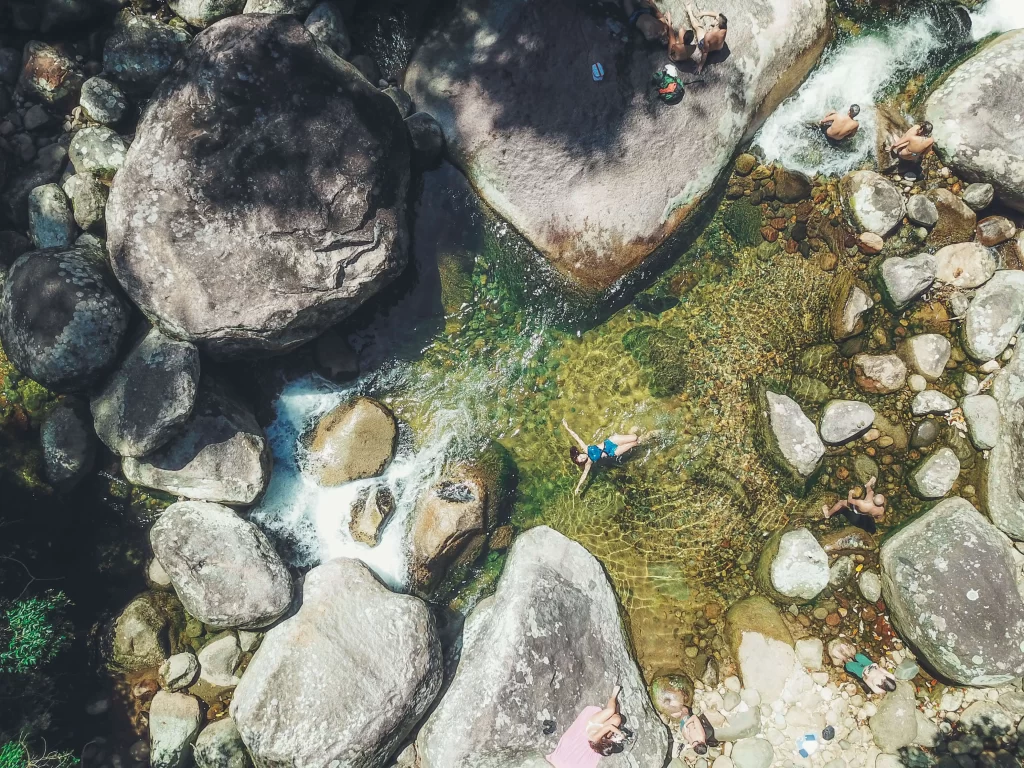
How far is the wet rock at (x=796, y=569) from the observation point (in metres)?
7.76

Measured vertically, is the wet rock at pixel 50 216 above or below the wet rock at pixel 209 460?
above

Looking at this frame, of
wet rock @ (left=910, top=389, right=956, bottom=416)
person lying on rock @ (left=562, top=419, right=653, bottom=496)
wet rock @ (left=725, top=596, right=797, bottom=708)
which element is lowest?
wet rock @ (left=725, top=596, right=797, bottom=708)

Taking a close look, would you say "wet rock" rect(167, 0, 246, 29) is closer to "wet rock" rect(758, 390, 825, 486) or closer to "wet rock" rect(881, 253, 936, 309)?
"wet rock" rect(758, 390, 825, 486)

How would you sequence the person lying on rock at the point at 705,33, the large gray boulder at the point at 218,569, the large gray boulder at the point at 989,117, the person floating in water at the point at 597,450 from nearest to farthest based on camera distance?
the large gray boulder at the point at 218,569 → the person lying on rock at the point at 705,33 → the person floating in water at the point at 597,450 → the large gray boulder at the point at 989,117

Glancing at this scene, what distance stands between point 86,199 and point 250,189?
2.03m

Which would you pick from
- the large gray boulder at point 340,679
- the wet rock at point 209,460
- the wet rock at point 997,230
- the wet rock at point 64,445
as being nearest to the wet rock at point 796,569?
the large gray boulder at point 340,679

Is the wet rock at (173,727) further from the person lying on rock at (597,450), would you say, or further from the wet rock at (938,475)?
the wet rock at (938,475)

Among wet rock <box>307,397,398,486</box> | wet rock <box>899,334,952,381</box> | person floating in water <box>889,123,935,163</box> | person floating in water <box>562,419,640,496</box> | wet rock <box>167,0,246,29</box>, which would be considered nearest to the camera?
wet rock <box>167,0,246,29</box>

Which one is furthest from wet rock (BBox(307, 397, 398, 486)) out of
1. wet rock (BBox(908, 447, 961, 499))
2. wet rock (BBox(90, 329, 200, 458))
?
wet rock (BBox(908, 447, 961, 499))

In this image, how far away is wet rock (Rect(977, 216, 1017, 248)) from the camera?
26.5ft

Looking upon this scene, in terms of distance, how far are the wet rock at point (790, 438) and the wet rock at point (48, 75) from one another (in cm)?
929

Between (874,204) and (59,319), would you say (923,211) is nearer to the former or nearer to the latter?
(874,204)

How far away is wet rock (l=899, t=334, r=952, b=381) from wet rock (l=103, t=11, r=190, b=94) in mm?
9851

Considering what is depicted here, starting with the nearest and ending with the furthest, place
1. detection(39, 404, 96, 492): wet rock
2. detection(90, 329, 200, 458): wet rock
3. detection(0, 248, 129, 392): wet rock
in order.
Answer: detection(0, 248, 129, 392): wet rock < detection(90, 329, 200, 458): wet rock < detection(39, 404, 96, 492): wet rock
